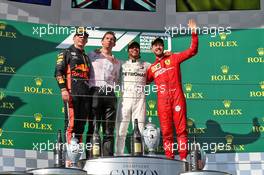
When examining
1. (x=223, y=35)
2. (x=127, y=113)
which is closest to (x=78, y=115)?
(x=127, y=113)

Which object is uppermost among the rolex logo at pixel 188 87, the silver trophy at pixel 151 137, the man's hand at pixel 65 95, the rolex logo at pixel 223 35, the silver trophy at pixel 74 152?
the rolex logo at pixel 223 35

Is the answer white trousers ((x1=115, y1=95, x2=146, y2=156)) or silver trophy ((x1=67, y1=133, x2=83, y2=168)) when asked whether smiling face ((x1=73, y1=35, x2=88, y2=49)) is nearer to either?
white trousers ((x1=115, y1=95, x2=146, y2=156))

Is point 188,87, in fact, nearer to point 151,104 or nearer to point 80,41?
point 151,104

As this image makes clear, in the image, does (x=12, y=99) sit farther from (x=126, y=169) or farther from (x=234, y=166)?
(x=234, y=166)

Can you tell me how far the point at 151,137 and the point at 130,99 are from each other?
0.97 m

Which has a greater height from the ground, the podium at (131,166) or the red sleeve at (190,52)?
the red sleeve at (190,52)

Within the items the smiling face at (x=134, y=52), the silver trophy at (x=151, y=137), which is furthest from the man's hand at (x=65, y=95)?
the silver trophy at (x=151, y=137)

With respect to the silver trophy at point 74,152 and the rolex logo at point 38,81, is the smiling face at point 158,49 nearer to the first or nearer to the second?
the rolex logo at point 38,81

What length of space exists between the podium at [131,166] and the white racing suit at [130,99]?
122cm

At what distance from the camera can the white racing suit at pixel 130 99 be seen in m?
8.71

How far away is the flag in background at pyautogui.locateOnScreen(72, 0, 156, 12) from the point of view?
9.49m

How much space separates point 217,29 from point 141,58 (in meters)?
1.09

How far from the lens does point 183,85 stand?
907 centimetres

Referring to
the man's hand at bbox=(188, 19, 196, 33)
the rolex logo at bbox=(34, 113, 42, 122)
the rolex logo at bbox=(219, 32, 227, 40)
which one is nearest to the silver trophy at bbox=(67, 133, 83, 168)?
the rolex logo at bbox=(34, 113, 42, 122)
